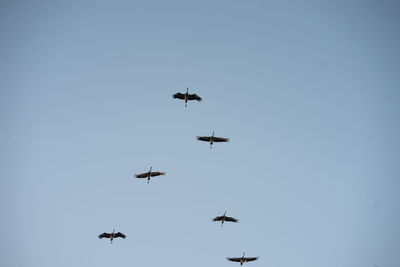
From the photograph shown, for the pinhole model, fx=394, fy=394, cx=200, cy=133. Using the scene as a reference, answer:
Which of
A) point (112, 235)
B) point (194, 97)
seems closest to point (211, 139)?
point (194, 97)

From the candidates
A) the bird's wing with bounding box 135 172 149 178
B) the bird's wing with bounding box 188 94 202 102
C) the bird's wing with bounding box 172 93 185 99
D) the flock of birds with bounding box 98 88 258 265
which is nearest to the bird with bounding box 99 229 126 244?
the flock of birds with bounding box 98 88 258 265

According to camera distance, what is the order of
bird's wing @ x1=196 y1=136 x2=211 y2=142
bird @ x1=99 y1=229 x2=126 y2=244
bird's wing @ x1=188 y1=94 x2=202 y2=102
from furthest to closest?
bird @ x1=99 y1=229 x2=126 y2=244 → bird's wing @ x1=196 y1=136 x2=211 y2=142 → bird's wing @ x1=188 y1=94 x2=202 y2=102

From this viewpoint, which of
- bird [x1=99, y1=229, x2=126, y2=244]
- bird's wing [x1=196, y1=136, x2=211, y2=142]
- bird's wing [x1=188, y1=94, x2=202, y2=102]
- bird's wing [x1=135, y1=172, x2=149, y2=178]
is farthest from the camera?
bird [x1=99, y1=229, x2=126, y2=244]

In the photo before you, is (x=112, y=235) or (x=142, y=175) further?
(x=112, y=235)

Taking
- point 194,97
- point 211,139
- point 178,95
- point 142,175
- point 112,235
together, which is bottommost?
point 112,235

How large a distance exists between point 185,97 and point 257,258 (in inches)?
1448

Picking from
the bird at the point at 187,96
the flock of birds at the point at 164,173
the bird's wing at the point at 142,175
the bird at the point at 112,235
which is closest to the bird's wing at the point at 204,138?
the flock of birds at the point at 164,173

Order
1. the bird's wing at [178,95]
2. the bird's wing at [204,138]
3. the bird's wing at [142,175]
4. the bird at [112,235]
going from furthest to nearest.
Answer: the bird at [112,235]
the bird's wing at [142,175]
the bird's wing at [204,138]
the bird's wing at [178,95]

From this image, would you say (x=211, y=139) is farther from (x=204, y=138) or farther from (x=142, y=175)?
(x=142, y=175)

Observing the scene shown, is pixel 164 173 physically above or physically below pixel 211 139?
below

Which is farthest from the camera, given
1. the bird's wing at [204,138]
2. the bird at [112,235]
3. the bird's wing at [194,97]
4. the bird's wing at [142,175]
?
the bird at [112,235]

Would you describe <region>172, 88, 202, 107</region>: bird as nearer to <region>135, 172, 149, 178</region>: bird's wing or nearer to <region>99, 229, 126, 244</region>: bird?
<region>135, 172, 149, 178</region>: bird's wing

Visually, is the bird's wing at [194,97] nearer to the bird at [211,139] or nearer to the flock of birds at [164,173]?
the flock of birds at [164,173]

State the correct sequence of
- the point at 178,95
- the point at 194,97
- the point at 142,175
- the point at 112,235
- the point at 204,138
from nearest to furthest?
the point at 194,97
the point at 178,95
the point at 204,138
the point at 142,175
the point at 112,235
